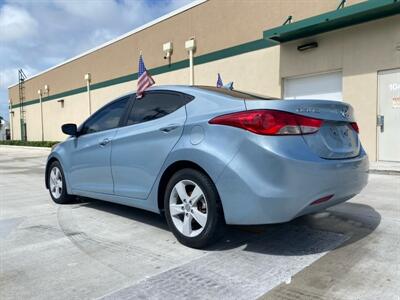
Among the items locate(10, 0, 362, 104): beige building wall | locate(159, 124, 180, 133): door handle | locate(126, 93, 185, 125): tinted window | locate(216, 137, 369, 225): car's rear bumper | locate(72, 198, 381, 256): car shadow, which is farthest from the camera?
locate(10, 0, 362, 104): beige building wall

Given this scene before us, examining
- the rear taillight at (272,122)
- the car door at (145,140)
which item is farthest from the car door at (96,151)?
the rear taillight at (272,122)

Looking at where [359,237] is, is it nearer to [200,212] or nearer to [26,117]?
[200,212]

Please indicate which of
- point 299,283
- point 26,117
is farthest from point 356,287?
point 26,117

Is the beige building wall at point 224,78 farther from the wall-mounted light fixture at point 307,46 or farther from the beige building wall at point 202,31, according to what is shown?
the wall-mounted light fixture at point 307,46

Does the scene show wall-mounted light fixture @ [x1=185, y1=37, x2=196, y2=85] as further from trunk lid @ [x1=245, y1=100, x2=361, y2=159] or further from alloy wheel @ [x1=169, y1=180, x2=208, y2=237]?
alloy wheel @ [x1=169, y1=180, x2=208, y2=237]

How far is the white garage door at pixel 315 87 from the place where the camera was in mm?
12094

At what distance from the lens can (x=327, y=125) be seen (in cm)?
366

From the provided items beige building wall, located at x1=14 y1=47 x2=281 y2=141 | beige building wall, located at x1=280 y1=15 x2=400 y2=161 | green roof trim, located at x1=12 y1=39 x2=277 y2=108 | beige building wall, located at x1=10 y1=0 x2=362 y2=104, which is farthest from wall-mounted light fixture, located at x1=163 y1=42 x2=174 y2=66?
beige building wall, located at x1=280 y1=15 x2=400 y2=161

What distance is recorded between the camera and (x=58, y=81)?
32.1 metres

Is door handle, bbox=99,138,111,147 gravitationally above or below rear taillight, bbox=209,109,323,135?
below

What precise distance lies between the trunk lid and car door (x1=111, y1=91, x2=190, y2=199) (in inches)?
36.1

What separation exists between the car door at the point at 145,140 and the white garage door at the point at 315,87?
353 inches

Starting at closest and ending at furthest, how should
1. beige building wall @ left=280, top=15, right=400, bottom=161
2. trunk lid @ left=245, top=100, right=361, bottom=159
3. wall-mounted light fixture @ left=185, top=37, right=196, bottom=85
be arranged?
trunk lid @ left=245, top=100, right=361, bottom=159 → beige building wall @ left=280, top=15, right=400, bottom=161 → wall-mounted light fixture @ left=185, top=37, right=196, bottom=85

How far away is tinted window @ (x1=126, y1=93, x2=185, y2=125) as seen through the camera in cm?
421
